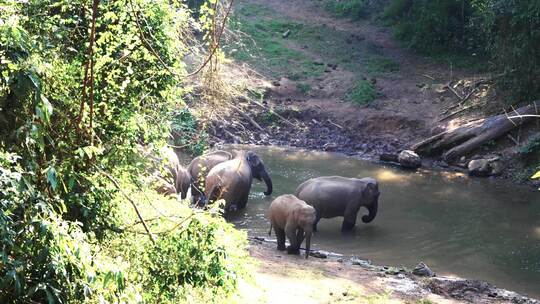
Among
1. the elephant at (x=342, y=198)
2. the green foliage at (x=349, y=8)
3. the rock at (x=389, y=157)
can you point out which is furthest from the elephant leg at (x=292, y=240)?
the green foliage at (x=349, y=8)

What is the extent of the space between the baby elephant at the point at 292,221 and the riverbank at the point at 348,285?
1.03ft

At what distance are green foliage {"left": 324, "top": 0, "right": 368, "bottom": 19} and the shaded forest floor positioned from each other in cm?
43

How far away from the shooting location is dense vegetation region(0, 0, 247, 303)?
16.0 ft

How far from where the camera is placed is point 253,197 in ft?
56.4

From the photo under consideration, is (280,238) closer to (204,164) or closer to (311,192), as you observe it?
(311,192)

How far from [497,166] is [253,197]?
21.8 feet

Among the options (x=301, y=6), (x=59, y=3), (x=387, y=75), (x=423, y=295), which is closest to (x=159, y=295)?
(x=59, y=3)

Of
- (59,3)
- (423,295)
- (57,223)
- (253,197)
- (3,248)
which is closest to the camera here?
(3,248)

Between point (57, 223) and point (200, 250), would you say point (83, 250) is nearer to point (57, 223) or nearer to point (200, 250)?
point (57, 223)

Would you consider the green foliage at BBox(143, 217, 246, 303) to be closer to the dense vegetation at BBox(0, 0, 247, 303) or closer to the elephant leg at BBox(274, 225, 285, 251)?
the dense vegetation at BBox(0, 0, 247, 303)

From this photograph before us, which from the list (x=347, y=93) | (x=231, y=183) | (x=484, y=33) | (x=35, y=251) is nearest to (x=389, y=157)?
(x=347, y=93)

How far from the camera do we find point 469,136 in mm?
21328

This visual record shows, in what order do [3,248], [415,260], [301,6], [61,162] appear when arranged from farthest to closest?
[301,6] → [415,260] → [61,162] → [3,248]

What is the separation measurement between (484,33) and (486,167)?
5.74m
